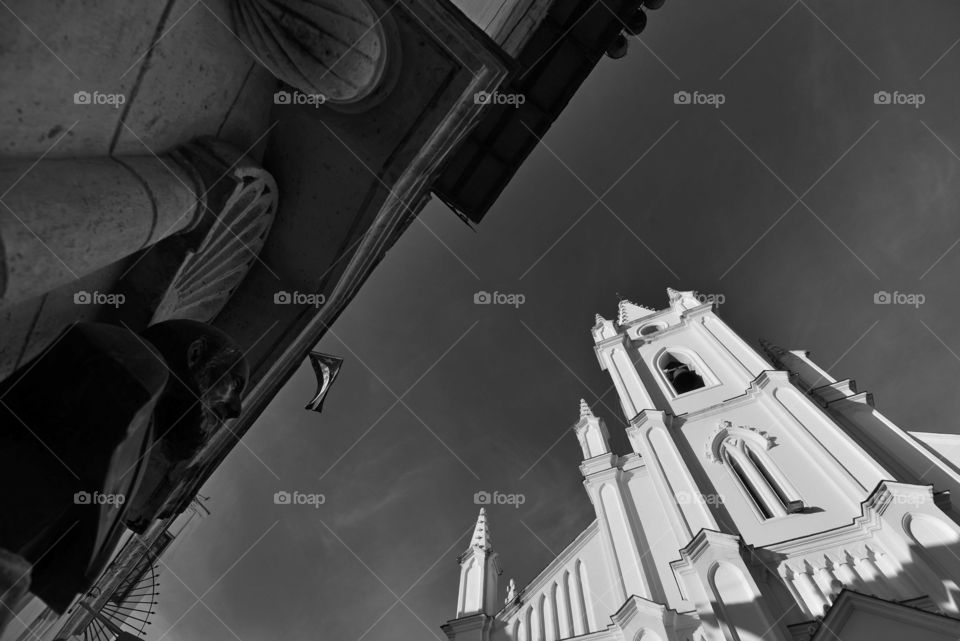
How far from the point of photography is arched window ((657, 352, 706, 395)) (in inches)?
746

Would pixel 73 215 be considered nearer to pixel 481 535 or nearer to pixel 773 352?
pixel 481 535

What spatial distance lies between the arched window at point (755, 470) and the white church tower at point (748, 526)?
0.14ft

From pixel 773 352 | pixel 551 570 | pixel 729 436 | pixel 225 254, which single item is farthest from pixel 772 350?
pixel 225 254

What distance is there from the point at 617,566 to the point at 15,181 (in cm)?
1398

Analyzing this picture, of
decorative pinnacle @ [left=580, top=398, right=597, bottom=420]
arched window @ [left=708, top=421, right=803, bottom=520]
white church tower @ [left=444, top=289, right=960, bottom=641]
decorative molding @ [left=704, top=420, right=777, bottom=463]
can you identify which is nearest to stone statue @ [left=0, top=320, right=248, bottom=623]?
white church tower @ [left=444, top=289, right=960, bottom=641]

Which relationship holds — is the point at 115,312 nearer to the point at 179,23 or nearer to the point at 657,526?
the point at 179,23

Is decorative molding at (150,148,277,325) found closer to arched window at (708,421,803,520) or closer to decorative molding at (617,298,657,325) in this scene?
arched window at (708,421,803,520)

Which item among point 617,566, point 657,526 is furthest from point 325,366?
point 657,526

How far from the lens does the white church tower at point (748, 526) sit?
9297 mm

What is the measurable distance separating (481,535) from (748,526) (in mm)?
7806

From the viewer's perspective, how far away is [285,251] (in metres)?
4.41

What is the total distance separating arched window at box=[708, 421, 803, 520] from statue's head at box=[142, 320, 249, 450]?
14021 mm

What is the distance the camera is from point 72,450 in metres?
1.60

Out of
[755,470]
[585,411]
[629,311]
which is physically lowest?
[755,470]
